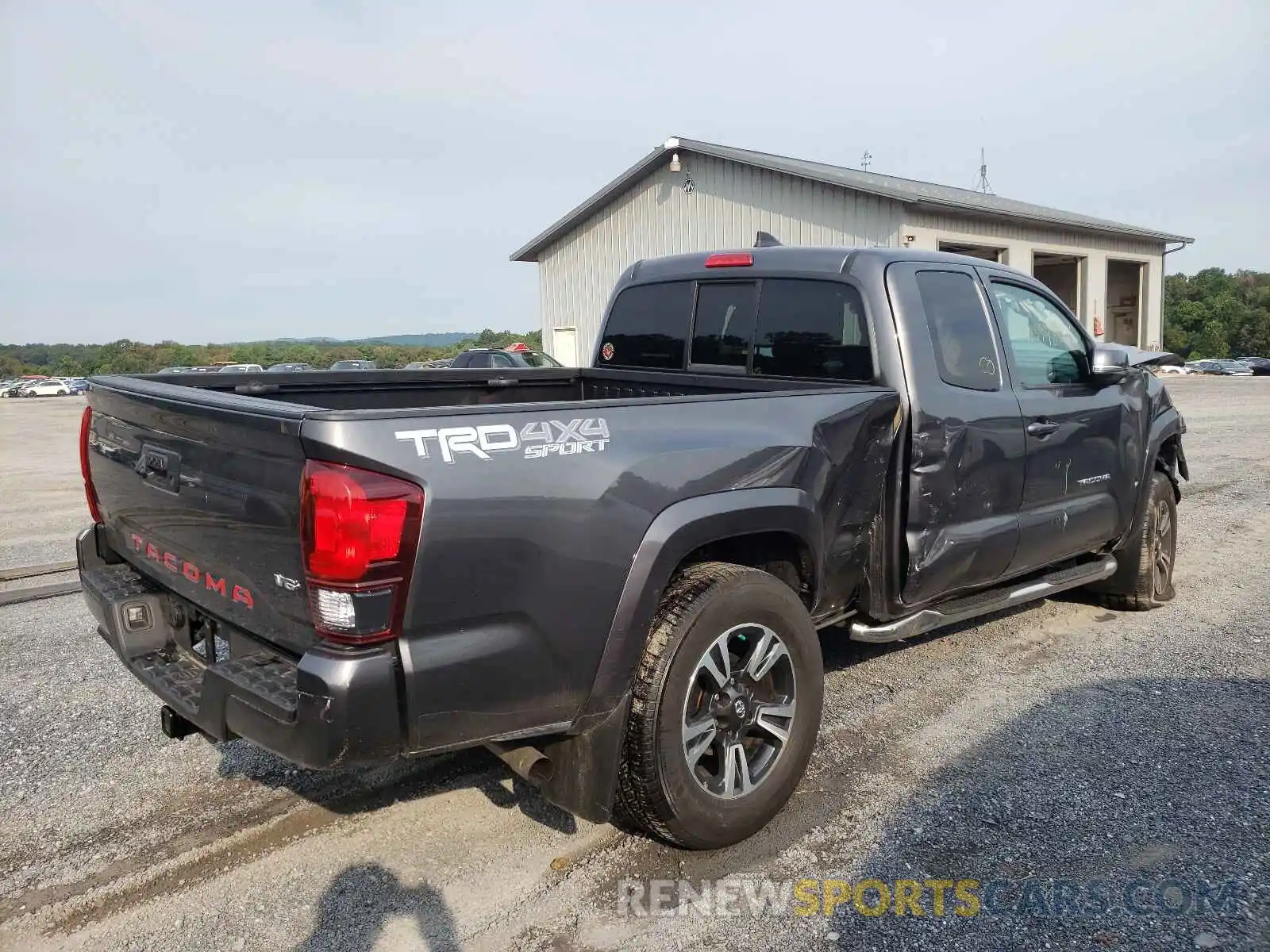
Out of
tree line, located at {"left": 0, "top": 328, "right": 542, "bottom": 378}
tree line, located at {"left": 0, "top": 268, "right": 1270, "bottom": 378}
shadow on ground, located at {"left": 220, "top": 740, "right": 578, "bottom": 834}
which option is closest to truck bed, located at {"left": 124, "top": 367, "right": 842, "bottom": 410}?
shadow on ground, located at {"left": 220, "top": 740, "right": 578, "bottom": 834}

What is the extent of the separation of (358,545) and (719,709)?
1.36 m

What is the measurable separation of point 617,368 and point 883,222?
16231 millimetres

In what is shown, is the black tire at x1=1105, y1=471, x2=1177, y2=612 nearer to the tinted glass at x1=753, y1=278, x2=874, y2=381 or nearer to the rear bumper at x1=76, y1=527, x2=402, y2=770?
the tinted glass at x1=753, y1=278, x2=874, y2=381

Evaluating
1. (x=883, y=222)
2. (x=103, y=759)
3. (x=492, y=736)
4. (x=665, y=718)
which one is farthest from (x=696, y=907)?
(x=883, y=222)

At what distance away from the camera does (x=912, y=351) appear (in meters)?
3.79

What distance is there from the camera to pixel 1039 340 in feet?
15.1

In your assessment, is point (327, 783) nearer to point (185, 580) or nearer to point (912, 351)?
point (185, 580)

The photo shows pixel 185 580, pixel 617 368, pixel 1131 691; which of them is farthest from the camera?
pixel 617 368

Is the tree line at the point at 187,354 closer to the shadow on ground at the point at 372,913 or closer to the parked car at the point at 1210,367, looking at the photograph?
the parked car at the point at 1210,367

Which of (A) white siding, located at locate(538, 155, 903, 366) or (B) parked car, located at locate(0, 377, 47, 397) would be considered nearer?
(A) white siding, located at locate(538, 155, 903, 366)

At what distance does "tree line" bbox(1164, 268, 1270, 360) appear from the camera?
67.5m

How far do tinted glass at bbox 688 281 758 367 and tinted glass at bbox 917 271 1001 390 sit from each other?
0.79 metres

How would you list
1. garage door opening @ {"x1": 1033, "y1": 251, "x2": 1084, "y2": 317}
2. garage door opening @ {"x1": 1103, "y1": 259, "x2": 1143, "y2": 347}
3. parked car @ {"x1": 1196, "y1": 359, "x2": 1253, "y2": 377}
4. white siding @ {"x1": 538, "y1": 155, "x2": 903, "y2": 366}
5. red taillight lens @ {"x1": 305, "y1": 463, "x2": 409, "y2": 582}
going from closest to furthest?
red taillight lens @ {"x1": 305, "y1": 463, "x2": 409, "y2": 582}, white siding @ {"x1": 538, "y1": 155, "x2": 903, "y2": 366}, garage door opening @ {"x1": 1033, "y1": 251, "x2": 1084, "y2": 317}, garage door opening @ {"x1": 1103, "y1": 259, "x2": 1143, "y2": 347}, parked car @ {"x1": 1196, "y1": 359, "x2": 1253, "y2": 377}

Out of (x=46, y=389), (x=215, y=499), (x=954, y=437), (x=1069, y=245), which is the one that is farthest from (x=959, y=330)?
(x=46, y=389)
